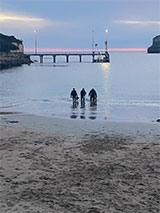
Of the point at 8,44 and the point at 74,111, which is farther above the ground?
the point at 8,44

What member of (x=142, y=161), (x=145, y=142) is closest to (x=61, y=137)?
(x=145, y=142)

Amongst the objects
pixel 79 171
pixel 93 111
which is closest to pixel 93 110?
pixel 93 111

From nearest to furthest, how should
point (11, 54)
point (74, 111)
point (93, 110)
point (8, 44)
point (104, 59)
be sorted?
point (74, 111)
point (93, 110)
point (11, 54)
point (8, 44)
point (104, 59)

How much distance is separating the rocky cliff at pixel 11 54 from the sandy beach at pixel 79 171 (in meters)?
89.3

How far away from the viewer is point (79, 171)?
8367mm

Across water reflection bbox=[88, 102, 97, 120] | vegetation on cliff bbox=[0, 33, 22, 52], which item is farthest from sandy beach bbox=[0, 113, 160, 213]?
vegetation on cliff bbox=[0, 33, 22, 52]

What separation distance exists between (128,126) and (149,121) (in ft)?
8.00

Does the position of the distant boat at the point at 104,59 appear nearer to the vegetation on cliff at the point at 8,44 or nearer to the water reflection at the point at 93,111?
the vegetation on cliff at the point at 8,44

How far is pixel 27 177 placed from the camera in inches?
309

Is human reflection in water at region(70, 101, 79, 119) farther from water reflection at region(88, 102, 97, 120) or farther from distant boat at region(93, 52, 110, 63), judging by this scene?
distant boat at region(93, 52, 110, 63)

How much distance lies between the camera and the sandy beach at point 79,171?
21.2 feet

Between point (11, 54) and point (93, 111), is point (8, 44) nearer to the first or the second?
point (11, 54)

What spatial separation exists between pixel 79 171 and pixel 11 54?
119 metres

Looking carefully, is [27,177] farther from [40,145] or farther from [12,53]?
[12,53]
